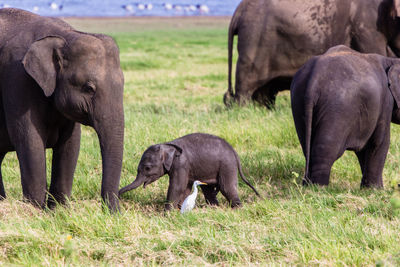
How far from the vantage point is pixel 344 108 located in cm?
A: 526

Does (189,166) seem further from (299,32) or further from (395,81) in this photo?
(299,32)

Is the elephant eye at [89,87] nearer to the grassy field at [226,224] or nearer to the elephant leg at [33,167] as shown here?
the elephant leg at [33,167]

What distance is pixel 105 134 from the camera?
4.40 meters

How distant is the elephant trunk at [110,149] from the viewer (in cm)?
440

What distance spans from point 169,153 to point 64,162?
2.80ft

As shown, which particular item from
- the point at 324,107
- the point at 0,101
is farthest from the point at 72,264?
the point at 324,107

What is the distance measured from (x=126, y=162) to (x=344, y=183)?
2208 mm

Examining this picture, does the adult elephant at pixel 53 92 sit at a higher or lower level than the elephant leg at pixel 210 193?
higher

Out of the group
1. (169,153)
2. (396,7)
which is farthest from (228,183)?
(396,7)

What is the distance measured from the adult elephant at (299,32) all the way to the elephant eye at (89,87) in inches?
187

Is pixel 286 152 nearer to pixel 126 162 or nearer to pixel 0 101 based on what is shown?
pixel 126 162

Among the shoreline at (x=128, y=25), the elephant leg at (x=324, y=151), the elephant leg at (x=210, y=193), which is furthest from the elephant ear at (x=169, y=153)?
the shoreline at (x=128, y=25)

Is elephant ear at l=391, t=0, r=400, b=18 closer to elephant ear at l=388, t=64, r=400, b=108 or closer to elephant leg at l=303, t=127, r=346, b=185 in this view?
elephant ear at l=388, t=64, r=400, b=108

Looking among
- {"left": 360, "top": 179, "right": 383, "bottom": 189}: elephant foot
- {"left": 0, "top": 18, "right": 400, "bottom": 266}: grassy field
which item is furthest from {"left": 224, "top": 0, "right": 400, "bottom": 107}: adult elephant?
{"left": 360, "top": 179, "right": 383, "bottom": 189}: elephant foot
